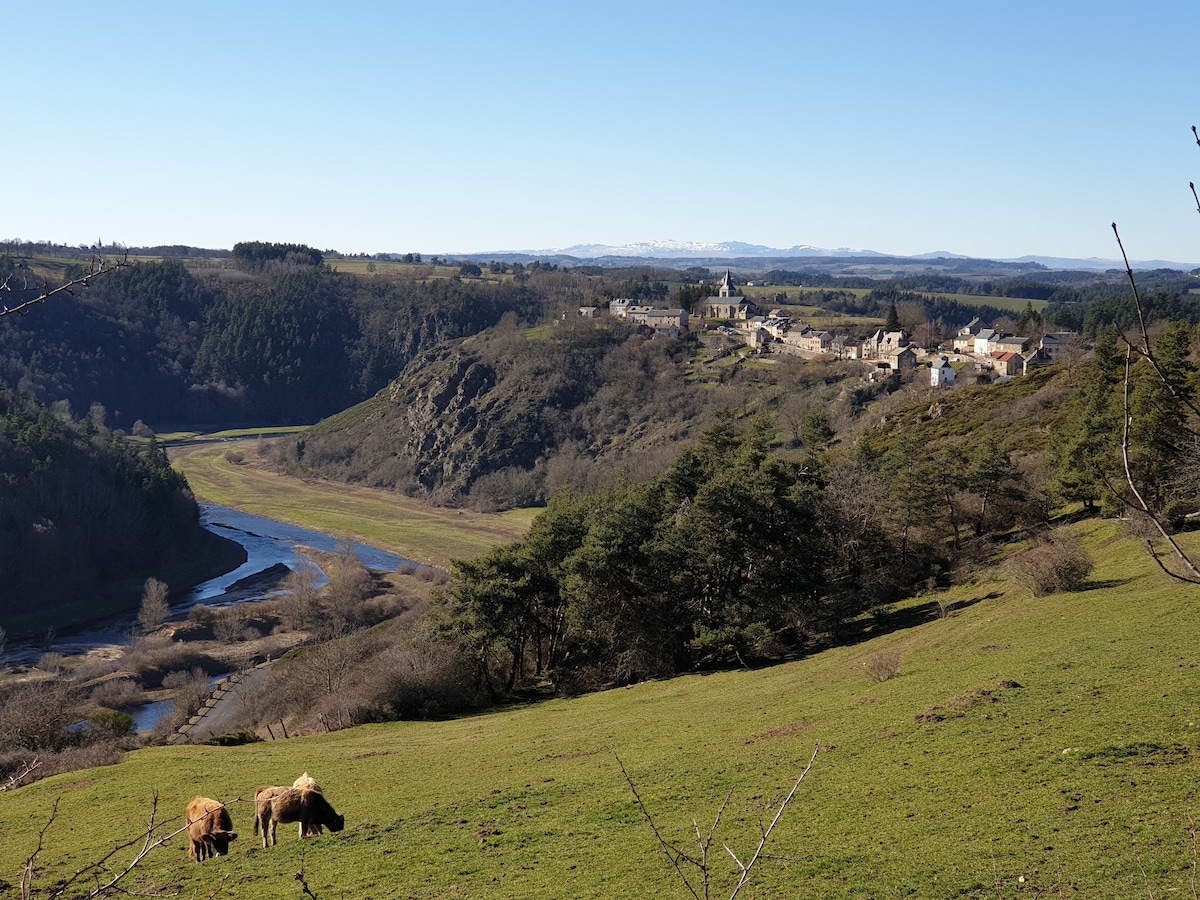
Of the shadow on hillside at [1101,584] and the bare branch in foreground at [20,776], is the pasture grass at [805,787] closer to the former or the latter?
the shadow on hillside at [1101,584]

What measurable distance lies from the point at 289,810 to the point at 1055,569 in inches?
993

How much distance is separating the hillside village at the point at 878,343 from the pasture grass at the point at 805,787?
251 feet

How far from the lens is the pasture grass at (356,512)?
101 m

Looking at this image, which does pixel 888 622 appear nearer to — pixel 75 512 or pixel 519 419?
pixel 75 512

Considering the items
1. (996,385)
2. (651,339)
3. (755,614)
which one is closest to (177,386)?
(651,339)

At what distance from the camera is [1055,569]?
30781 mm

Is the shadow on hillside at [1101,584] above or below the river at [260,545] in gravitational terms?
above

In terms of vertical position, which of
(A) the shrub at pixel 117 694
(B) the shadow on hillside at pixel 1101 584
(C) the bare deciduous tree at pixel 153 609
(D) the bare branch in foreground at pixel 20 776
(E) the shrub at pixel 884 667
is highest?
(D) the bare branch in foreground at pixel 20 776

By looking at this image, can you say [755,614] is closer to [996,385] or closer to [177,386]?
[996,385]

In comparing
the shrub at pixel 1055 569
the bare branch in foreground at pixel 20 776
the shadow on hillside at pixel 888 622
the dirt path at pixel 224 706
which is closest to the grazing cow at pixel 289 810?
the bare branch in foreground at pixel 20 776

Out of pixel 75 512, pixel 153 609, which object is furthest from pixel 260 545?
pixel 153 609

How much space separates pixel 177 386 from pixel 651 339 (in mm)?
111671

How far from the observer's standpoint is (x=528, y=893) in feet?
43.0

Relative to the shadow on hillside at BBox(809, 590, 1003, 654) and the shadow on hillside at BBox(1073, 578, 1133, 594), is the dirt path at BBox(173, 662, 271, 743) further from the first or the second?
the shadow on hillside at BBox(1073, 578, 1133, 594)
